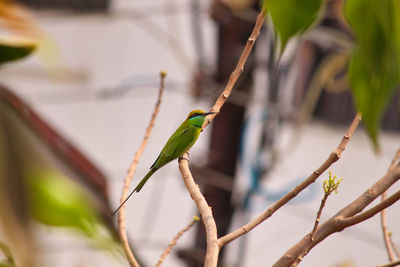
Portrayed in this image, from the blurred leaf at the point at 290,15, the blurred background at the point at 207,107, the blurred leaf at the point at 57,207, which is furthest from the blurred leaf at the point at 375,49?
the blurred background at the point at 207,107

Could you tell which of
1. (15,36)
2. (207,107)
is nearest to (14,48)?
(15,36)

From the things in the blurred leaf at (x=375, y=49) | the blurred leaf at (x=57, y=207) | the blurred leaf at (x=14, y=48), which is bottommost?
the blurred leaf at (x=57, y=207)

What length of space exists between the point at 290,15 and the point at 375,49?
4 cm

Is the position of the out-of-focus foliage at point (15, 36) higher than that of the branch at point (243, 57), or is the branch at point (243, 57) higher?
the branch at point (243, 57)

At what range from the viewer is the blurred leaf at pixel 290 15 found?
0.91 feet

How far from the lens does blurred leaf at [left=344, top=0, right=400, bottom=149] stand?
268mm

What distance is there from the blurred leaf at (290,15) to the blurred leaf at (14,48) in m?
0.20

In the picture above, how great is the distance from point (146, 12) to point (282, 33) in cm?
218

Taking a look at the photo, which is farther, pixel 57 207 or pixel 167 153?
pixel 167 153

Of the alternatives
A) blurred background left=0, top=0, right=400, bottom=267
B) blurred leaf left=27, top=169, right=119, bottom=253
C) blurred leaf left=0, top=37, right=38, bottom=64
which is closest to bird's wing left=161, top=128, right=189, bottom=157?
blurred leaf left=0, top=37, right=38, bottom=64

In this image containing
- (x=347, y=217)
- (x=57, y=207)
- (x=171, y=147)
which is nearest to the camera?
(x=57, y=207)

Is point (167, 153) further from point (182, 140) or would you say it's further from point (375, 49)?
point (375, 49)

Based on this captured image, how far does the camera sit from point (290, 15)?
0.28m

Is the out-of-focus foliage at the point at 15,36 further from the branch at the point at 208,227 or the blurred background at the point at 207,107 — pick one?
the blurred background at the point at 207,107
